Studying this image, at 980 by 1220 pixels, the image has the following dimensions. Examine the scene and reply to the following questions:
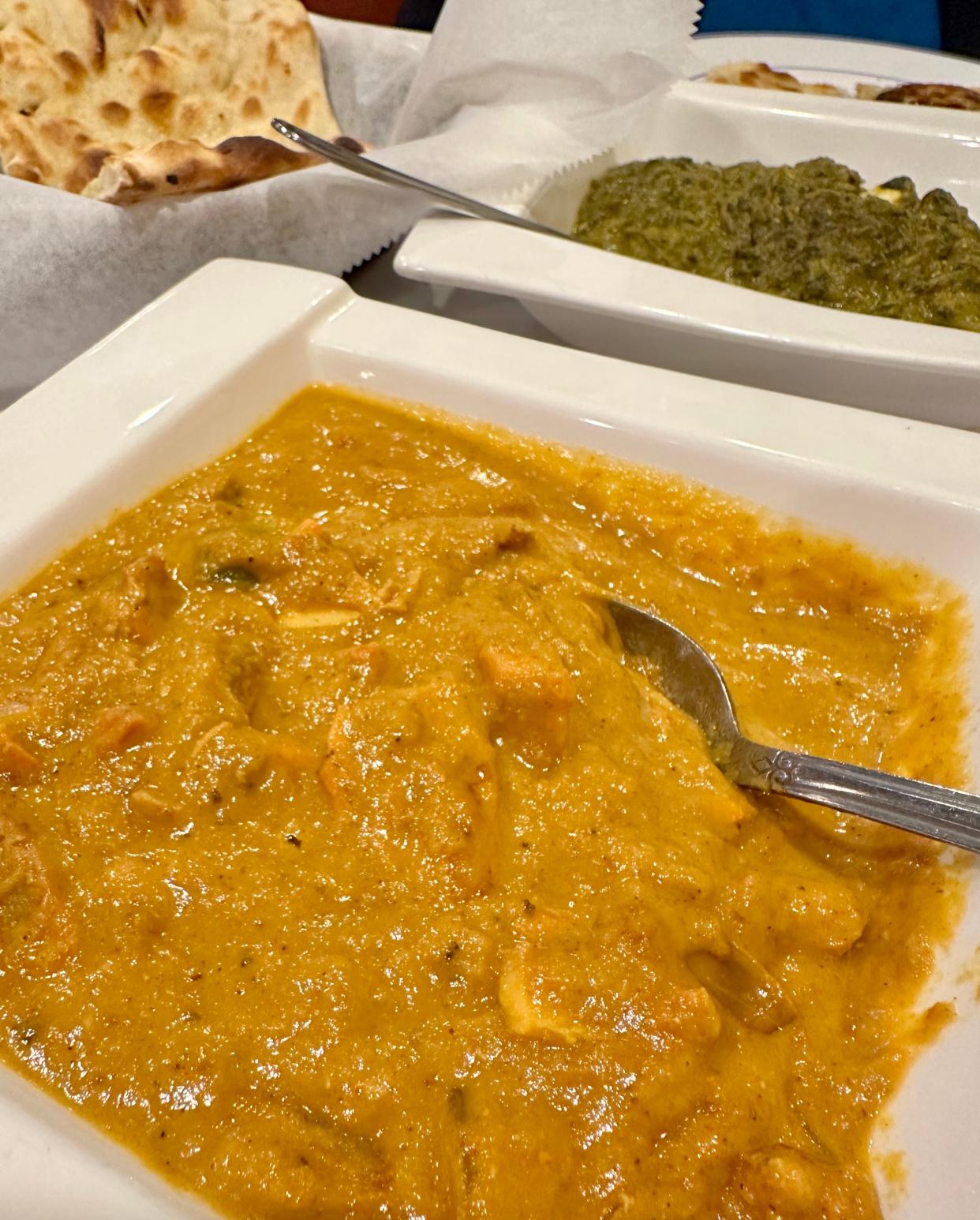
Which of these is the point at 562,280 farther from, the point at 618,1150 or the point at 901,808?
the point at 618,1150

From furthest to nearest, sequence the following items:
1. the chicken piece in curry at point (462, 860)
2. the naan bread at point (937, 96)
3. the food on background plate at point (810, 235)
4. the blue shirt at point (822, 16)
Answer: the blue shirt at point (822, 16) → the naan bread at point (937, 96) → the food on background plate at point (810, 235) → the chicken piece in curry at point (462, 860)

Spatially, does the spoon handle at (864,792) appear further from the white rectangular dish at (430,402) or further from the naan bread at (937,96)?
the naan bread at (937,96)

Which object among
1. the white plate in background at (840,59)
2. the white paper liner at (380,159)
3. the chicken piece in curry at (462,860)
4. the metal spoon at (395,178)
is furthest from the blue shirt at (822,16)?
the chicken piece in curry at (462,860)

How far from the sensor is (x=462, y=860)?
57.7 inches

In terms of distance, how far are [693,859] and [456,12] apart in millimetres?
2843

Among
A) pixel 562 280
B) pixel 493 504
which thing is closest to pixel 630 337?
pixel 562 280

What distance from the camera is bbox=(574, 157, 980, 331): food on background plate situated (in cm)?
283

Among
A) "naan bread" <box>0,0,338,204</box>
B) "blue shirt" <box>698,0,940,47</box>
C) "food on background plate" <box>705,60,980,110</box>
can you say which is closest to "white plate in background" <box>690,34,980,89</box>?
"food on background plate" <box>705,60,980,110</box>

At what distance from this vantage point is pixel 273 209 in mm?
2697

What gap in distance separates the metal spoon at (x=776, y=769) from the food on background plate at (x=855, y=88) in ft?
9.07

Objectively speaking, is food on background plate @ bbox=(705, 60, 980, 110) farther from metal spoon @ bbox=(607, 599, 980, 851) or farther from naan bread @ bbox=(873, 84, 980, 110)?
metal spoon @ bbox=(607, 599, 980, 851)

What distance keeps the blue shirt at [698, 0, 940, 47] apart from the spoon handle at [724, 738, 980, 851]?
5715 millimetres

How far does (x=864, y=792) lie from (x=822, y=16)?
21.7ft

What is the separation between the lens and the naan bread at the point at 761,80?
373 cm
